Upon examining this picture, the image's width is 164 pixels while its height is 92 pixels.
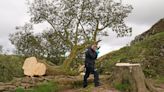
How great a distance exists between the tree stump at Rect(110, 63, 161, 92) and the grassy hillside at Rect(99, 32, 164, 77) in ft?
17.5

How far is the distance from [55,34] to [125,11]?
19.1 feet

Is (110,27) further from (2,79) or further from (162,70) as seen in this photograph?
(2,79)

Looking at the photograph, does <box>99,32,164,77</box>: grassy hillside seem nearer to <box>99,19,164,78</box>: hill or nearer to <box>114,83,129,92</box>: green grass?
<box>99,19,164,78</box>: hill

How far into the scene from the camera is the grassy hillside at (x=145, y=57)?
26078 mm

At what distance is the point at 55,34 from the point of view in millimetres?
36625

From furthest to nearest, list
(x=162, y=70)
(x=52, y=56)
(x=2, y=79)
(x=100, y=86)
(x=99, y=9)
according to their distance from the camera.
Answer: (x=52, y=56) < (x=99, y=9) < (x=162, y=70) < (x=2, y=79) < (x=100, y=86)

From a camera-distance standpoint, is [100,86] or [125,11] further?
[125,11]

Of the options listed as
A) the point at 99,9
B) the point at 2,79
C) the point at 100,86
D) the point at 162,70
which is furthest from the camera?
the point at 99,9

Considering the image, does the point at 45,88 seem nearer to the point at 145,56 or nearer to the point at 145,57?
the point at 145,57

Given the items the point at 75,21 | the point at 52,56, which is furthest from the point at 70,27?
the point at 52,56

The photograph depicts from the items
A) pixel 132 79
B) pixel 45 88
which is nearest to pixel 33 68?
pixel 45 88

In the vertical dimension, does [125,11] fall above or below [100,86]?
above

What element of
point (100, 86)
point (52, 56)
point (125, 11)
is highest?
point (125, 11)

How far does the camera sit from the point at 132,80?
20.1 meters
